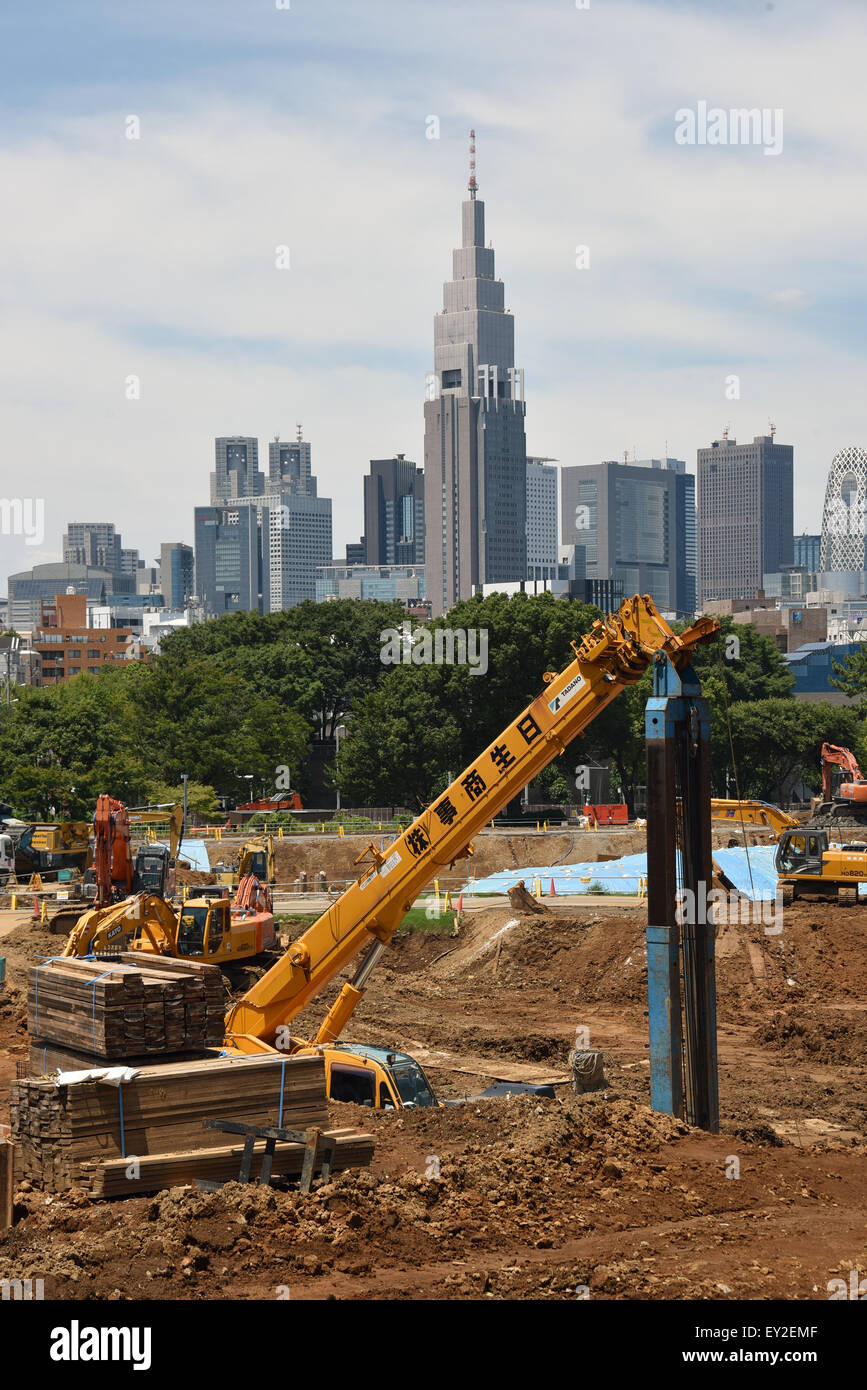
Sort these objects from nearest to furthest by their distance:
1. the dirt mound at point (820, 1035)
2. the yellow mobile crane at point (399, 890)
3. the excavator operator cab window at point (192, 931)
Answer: the yellow mobile crane at point (399, 890) < the dirt mound at point (820, 1035) < the excavator operator cab window at point (192, 931)

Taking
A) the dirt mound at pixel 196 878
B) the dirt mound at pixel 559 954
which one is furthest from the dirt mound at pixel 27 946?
the dirt mound at pixel 559 954

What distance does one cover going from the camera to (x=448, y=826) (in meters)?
21.2

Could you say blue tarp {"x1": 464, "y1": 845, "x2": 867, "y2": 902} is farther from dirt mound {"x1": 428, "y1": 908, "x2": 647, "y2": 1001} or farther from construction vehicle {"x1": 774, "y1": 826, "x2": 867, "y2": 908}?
dirt mound {"x1": 428, "y1": 908, "x2": 647, "y2": 1001}

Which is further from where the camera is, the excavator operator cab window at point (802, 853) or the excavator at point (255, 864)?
the excavator operator cab window at point (802, 853)

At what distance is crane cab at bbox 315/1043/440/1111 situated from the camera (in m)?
21.4

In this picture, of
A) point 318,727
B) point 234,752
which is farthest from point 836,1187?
point 318,727

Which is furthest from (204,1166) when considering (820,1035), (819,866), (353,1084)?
(819,866)

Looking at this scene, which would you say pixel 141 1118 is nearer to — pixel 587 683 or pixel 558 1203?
pixel 558 1203

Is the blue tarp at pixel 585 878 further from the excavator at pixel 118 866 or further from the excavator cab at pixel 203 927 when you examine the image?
the excavator cab at pixel 203 927

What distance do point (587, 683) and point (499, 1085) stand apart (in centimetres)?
783

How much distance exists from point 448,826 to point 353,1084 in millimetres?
4105

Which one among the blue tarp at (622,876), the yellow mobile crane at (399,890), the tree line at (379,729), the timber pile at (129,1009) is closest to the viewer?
the timber pile at (129,1009)

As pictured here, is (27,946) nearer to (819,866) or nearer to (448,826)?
(448,826)

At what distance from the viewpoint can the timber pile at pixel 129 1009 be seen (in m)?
15.1
